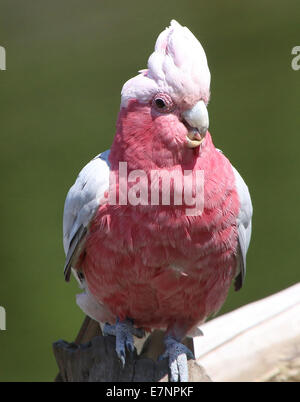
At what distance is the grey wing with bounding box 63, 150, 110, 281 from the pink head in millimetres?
91

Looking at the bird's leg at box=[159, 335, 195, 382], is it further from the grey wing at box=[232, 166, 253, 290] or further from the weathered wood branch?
the grey wing at box=[232, 166, 253, 290]

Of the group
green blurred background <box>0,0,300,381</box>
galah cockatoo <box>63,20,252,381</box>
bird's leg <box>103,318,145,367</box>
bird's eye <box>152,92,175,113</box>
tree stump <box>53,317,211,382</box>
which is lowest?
tree stump <box>53,317,211,382</box>

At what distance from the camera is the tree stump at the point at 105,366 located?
5.68ft

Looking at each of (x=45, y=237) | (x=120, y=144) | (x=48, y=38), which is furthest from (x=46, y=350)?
(x=120, y=144)

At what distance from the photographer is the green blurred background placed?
362 cm

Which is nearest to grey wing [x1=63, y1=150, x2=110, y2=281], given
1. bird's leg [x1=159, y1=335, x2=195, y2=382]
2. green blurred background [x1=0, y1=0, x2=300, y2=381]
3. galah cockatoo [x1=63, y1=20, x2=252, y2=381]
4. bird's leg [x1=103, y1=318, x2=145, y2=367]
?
galah cockatoo [x1=63, y1=20, x2=252, y2=381]

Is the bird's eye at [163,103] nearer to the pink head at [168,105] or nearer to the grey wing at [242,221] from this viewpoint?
the pink head at [168,105]

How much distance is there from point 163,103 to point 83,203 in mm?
338

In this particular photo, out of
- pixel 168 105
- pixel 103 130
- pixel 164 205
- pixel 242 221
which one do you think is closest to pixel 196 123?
pixel 168 105

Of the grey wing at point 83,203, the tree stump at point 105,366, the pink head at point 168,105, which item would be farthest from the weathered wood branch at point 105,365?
the pink head at point 168,105

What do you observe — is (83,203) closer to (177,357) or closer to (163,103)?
(163,103)

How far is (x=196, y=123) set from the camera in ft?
5.59

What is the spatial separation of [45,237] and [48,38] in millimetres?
1020
